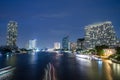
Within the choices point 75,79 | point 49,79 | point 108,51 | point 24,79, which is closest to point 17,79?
point 24,79

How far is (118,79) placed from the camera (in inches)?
1613

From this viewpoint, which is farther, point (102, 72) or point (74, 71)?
point (74, 71)

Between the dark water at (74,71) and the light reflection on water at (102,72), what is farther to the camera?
the dark water at (74,71)

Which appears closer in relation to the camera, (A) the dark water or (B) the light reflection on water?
(B) the light reflection on water

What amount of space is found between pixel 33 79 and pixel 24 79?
1.46 metres

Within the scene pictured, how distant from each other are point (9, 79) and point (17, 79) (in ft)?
4.28

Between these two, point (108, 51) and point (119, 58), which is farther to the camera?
point (108, 51)

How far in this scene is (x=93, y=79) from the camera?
137 ft

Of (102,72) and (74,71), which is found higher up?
(102,72)

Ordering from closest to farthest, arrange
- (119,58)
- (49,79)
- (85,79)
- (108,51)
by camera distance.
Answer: (49,79)
(85,79)
(119,58)
(108,51)

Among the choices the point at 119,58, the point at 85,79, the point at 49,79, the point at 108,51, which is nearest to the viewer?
the point at 49,79

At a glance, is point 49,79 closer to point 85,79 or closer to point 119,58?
point 85,79

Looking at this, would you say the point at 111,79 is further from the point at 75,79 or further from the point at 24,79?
the point at 24,79

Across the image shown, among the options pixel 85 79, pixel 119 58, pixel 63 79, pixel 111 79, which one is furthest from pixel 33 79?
pixel 119 58
